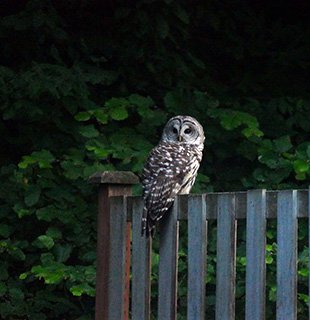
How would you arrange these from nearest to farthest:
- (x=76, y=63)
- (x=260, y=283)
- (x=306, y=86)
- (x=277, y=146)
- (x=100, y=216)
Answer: (x=260, y=283)
(x=100, y=216)
(x=277, y=146)
(x=76, y=63)
(x=306, y=86)

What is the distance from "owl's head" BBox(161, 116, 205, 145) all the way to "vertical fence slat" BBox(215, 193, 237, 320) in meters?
2.15

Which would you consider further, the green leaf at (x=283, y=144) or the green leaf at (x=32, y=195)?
the green leaf at (x=32, y=195)

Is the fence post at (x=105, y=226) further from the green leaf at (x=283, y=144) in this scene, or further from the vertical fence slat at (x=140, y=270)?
the green leaf at (x=283, y=144)

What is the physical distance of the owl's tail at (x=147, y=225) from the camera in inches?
193

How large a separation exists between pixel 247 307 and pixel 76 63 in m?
4.43

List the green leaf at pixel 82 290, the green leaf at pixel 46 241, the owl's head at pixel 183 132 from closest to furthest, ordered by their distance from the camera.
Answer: the owl's head at pixel 183 132 < the green leaf at pixel 82 290 < the green leaf at pixel 46 241

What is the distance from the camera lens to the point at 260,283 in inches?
167

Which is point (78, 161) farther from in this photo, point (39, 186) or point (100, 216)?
point (100, 216)

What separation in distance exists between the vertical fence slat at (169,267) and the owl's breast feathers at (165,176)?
2.1 inches

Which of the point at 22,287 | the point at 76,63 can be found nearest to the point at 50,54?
the point at 76,63

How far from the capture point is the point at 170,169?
561 cm

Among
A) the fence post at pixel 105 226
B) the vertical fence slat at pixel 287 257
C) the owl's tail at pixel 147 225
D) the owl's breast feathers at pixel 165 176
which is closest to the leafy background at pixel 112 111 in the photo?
the owl's breast feathers at pixel 165 176

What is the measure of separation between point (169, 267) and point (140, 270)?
28 centimetres

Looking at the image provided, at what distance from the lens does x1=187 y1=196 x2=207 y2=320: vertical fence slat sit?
4543mm
